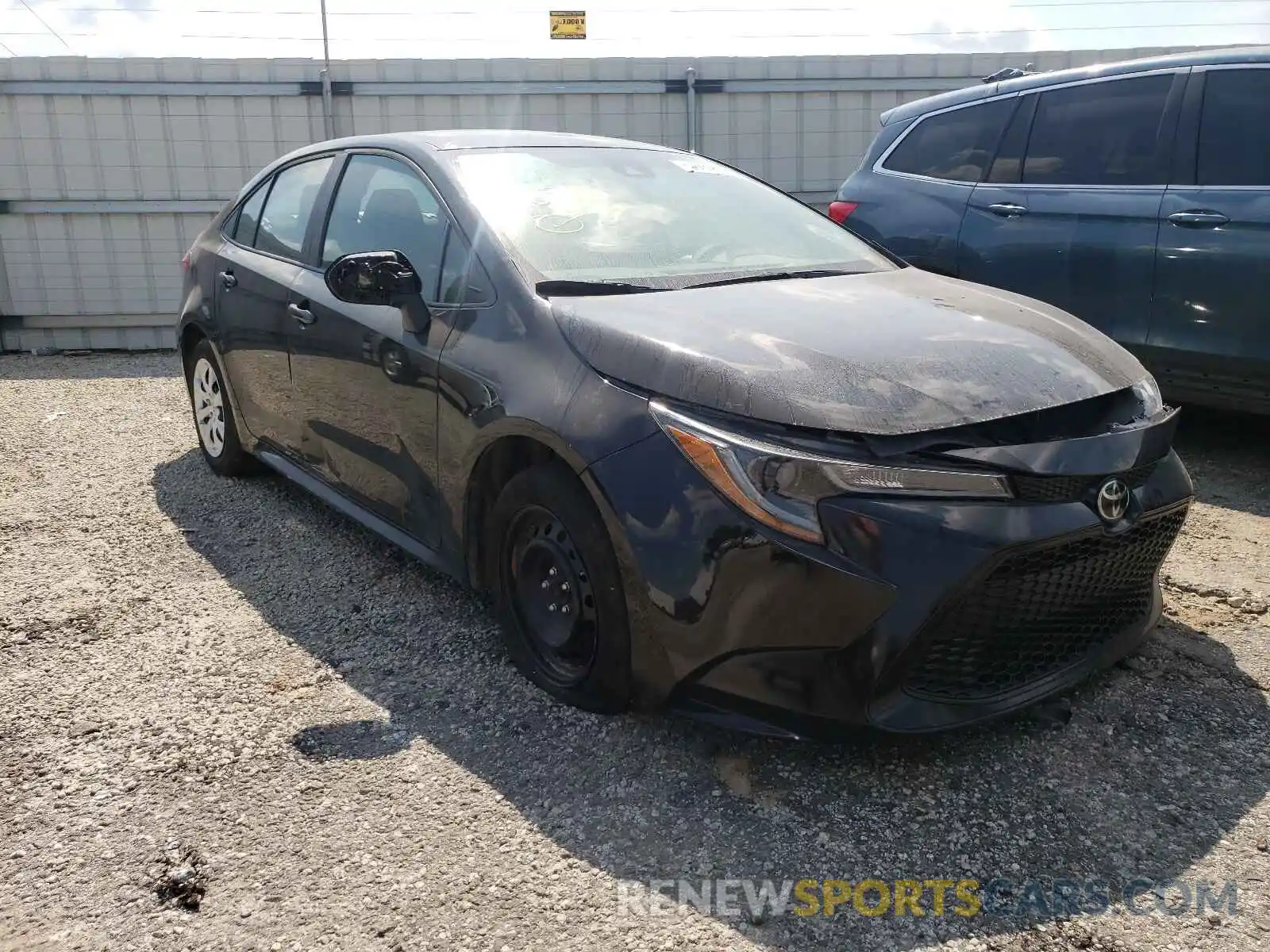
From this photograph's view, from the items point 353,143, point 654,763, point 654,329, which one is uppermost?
point 353,143

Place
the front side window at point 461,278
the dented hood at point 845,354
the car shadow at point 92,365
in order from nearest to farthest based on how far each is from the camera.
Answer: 1. the dented hood at point 845,354
2. the front side window at point 461,278
3. the car shadow at point 92,365

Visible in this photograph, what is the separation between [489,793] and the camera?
2439mm

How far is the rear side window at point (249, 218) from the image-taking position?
442 cm

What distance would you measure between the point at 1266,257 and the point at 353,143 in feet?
11.6

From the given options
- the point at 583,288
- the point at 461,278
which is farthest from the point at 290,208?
the point at 583,288

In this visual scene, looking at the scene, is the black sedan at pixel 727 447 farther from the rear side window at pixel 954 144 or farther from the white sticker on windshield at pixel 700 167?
the rear side window at pixel 954 144

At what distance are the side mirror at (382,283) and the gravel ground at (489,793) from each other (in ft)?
3.27

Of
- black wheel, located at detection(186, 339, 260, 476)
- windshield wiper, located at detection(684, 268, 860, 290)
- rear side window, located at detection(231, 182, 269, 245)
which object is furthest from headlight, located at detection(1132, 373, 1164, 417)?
black wheel, located at detection(186, 339, 260, 476)

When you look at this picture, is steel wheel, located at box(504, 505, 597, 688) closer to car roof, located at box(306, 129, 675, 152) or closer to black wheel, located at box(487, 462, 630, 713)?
black wheel, located at box(487, 462, 630, 713)

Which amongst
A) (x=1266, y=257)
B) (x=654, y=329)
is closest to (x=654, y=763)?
(x=654, y=329)

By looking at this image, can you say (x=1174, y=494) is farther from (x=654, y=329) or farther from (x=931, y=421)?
(x=654, y=329)

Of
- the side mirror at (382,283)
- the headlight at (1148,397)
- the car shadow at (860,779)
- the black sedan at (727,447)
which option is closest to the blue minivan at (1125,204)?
the black sedan at (727,447)

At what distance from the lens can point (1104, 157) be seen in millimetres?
4789

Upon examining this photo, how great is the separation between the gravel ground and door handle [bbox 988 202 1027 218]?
207cm
